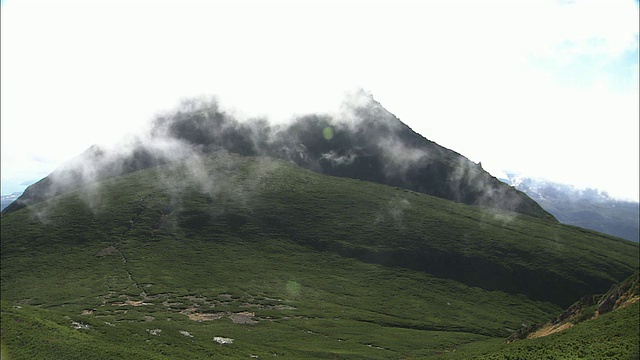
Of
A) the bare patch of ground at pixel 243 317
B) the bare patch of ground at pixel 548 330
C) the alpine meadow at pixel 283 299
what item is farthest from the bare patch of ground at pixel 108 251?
the bare patch of ground at pixel 548 330

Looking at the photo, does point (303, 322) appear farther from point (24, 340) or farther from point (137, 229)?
point (137, 229)

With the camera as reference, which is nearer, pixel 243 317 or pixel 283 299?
pixel 243 317

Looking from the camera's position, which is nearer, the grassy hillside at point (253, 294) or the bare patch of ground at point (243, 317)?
the grassy hillside at point (253, 294)

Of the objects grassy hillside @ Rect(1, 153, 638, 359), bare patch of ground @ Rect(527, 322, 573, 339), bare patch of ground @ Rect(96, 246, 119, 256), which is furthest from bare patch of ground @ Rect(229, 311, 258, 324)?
bare patch of ground @ Rect(96, 246, 119, 256)

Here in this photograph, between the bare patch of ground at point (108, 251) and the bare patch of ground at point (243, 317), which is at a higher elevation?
the bare patch of ground at point (108, 251)

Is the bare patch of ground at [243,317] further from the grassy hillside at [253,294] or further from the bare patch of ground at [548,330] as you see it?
the bare patch of ground at [548,330]

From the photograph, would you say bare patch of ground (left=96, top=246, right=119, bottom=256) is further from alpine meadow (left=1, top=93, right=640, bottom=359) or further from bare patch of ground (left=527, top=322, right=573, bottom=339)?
bare patch of ground (left=527, top=322, right=573, bottom=339)

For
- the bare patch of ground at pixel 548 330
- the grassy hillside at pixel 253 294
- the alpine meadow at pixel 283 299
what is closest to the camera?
the alpine meadow at pixel 283 299

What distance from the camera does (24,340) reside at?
50938mm

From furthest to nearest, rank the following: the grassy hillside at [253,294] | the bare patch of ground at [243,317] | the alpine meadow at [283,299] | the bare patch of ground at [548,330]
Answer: the bare patch of ground at [243,317] < the grassy hillside at [253,294] < the bare patch of ground at [548,330] < the alpine meadow at [283,299]

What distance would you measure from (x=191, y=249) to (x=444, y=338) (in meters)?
117

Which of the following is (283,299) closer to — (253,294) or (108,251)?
(253,294)

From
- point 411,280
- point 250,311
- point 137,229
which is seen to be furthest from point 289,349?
point 137,229

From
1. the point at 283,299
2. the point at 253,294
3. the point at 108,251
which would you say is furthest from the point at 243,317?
the point at 108,251
